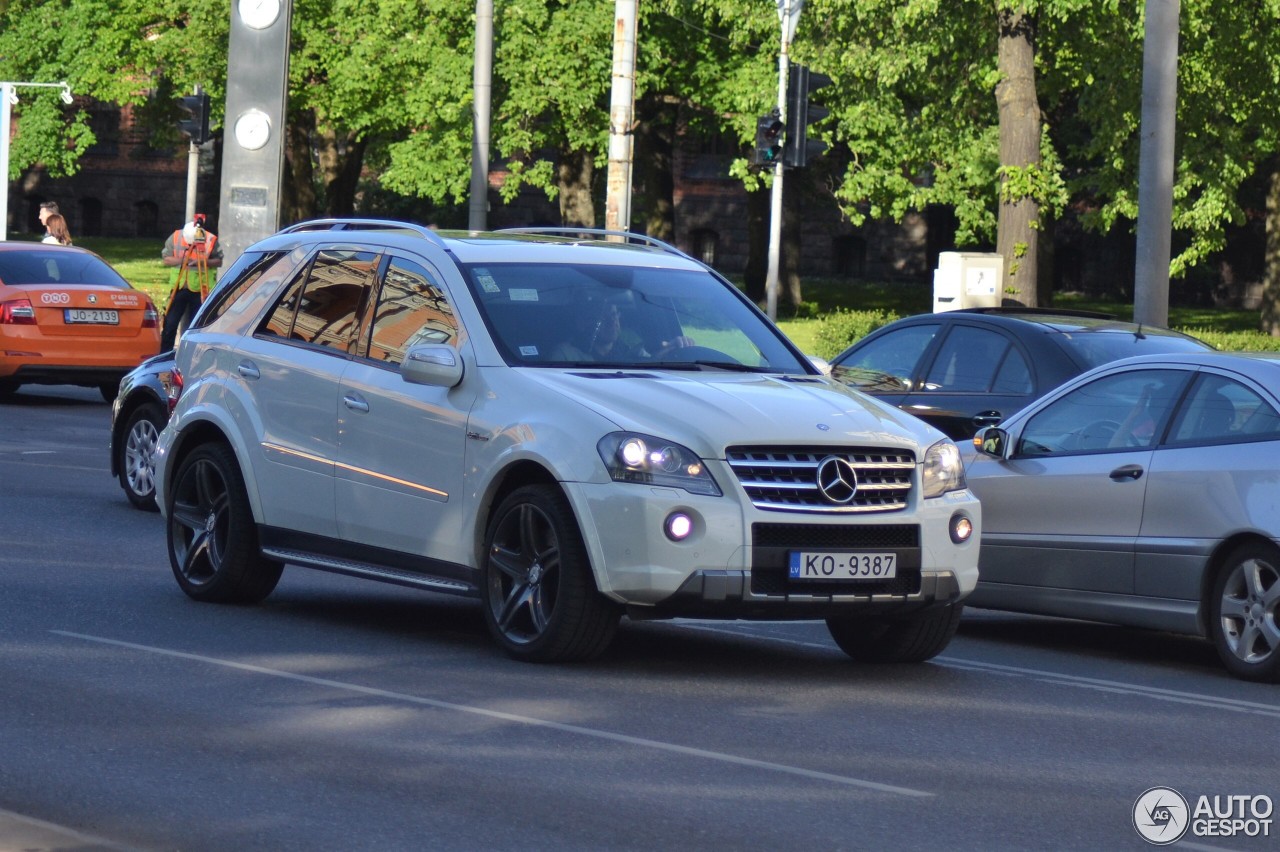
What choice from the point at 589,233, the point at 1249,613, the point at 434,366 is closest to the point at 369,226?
the point at 589,233

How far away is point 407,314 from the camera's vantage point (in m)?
9.39

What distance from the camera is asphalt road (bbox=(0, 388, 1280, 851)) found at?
593 cm

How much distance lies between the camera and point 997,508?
10445 millimetres

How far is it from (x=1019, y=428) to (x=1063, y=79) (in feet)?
80.0

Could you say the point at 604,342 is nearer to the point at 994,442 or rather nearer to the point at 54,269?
the point at 994,442

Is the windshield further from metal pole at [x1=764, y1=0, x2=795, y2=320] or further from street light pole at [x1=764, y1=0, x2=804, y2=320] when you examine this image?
street light pole at [x1=764, y1=0, x2=804, y2=320]

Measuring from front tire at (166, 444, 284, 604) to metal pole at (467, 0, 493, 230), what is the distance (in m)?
16.9

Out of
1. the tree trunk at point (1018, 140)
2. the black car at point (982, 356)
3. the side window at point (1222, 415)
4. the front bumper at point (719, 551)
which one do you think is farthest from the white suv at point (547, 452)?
the tree trunk at point (1018, 140)

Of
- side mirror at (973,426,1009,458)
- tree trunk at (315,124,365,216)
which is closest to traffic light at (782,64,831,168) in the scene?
side mirror at (973,426,1009,458)

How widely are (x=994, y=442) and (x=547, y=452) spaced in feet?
10.2

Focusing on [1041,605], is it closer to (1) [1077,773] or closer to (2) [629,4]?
(1) [1077,773]

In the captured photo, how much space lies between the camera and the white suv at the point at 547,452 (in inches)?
317

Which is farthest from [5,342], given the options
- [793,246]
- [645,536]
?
[793,246]

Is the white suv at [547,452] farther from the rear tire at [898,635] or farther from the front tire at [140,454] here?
the front tire at [140,454]
